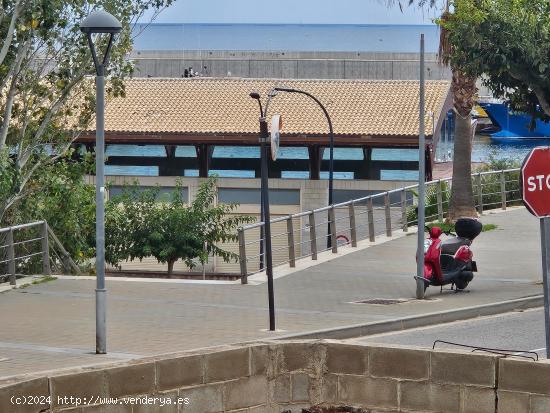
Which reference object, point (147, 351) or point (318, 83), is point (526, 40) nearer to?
point (147, 351)

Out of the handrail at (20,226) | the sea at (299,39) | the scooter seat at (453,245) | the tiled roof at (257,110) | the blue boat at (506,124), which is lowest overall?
the blue boat at (506,124)

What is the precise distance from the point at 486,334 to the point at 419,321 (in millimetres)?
1185

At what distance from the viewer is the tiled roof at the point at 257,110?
4747 centimetres

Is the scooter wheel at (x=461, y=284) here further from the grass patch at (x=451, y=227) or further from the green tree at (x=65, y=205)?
the grass patch at (x=451, y=227)

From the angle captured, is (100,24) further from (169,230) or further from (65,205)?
(169,230)

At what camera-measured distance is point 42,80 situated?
1027 inches

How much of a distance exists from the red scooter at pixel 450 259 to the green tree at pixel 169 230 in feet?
41.1

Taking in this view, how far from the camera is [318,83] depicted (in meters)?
52.9

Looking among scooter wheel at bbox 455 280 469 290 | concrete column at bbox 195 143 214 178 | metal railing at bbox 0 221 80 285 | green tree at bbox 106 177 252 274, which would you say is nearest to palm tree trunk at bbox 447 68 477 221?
green tree at bbox 106 177 252 274

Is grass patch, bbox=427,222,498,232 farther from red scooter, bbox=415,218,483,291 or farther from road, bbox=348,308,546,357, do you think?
road, bbox=348,308,546,357

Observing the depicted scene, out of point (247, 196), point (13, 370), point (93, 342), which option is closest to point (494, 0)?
point (93, 342)

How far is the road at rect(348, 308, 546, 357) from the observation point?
52.3 ft

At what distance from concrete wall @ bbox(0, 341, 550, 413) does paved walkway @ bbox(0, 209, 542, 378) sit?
10.2ft

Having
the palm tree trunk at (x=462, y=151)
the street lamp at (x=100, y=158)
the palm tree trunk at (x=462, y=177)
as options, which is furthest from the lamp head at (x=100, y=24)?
the palm tree trunk at (x=462, y=177)
